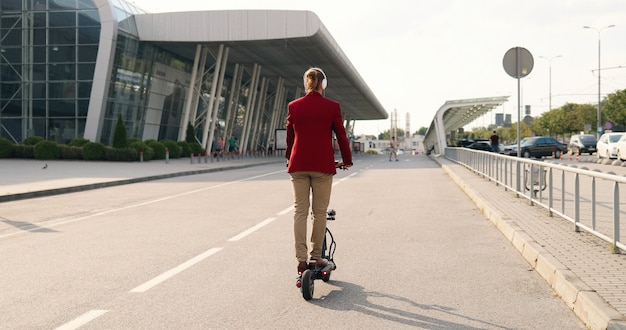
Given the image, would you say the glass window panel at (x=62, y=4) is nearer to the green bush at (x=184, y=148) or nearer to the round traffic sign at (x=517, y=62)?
the green bush at (x=184, y=148)

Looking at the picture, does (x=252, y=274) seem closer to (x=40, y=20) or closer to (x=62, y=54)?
(x=62, y=54)

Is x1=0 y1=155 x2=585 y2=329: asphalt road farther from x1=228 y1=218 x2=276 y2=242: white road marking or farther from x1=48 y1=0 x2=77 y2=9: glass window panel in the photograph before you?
x1=48 y1=0 x2=77 y2=9: glass window panel

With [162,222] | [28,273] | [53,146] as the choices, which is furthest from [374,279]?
[53,146]

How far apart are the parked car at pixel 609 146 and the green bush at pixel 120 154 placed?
82.1 feet

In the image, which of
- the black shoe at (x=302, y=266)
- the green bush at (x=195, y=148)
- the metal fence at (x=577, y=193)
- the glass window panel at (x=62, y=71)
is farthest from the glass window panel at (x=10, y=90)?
the black shoe at (x=302, y=266)

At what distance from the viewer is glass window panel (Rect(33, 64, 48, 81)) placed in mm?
39375

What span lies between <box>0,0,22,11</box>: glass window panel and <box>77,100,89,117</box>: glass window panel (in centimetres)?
687

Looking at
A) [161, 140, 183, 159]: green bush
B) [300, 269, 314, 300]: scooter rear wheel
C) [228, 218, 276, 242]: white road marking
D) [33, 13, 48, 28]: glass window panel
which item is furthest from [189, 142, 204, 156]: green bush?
[300, 269, 314, 300]: scooter rear wheel

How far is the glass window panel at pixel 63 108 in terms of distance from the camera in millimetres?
38688

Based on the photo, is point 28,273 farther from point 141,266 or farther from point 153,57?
point 153,57

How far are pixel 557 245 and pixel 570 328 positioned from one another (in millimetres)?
2694

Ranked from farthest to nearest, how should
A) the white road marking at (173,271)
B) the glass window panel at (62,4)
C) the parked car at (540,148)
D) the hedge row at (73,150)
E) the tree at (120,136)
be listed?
the parked car at (540,148) → the glass window panel at (62,4) → the tree at (120,136) → the hedge row at (73,150) → the white road marking at (173,271)

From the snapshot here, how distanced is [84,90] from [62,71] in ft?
6.47

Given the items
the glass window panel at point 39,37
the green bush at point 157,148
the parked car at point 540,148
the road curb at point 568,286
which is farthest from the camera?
the parked car at point 540,148
